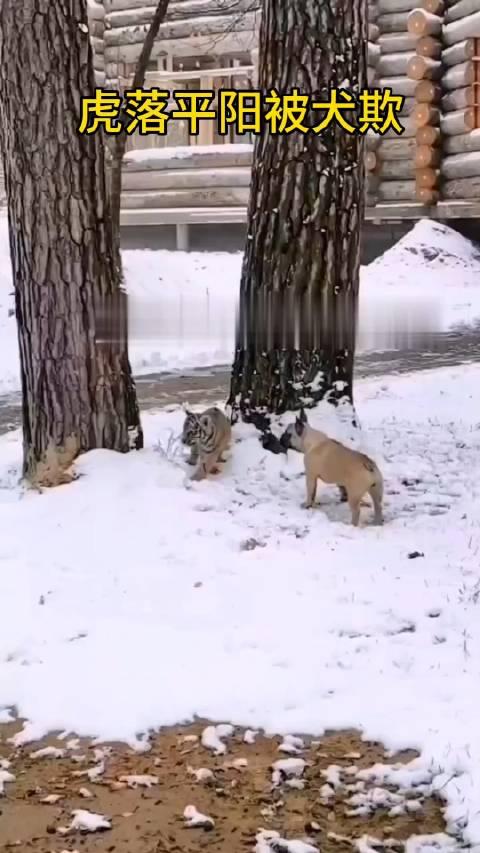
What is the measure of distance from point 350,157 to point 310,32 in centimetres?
79

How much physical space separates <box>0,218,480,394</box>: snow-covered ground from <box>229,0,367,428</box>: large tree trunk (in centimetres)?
397

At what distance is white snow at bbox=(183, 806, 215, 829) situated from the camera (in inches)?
118

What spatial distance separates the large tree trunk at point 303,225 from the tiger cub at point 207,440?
371mm

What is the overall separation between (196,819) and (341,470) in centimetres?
286

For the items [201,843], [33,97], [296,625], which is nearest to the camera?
[201,843]

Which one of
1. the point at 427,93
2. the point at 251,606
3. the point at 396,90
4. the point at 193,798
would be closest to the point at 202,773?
the point at 193,798

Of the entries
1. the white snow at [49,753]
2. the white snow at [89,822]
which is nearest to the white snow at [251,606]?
the white snow at [49,753]

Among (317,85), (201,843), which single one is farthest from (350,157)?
(201,843)

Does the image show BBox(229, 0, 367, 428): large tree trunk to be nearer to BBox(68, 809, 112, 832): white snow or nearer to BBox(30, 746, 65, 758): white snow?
BBox(30, 746, 65, 758): white snow

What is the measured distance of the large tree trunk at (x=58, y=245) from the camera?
596cm

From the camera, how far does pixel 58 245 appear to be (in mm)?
6066

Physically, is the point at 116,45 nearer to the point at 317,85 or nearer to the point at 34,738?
the point at 317,85

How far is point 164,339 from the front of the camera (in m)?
→ 13.2

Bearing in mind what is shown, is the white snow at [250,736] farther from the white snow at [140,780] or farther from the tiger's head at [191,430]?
the tiger's head at [191,430]
